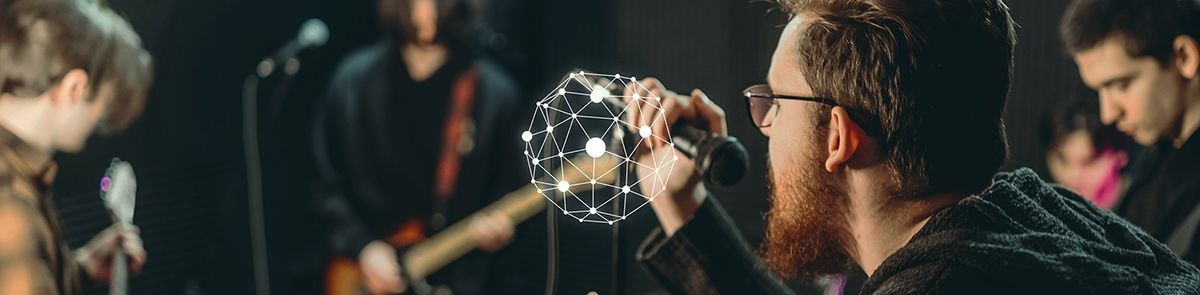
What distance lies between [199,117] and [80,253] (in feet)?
1.46

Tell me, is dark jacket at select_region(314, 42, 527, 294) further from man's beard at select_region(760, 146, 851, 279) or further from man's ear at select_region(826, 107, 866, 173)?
man's ear at select_region(826, 107, 866, 173)

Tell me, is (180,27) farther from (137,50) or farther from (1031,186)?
(1031,186)

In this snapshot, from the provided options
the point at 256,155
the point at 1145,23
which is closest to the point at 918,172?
the point at 1145,23

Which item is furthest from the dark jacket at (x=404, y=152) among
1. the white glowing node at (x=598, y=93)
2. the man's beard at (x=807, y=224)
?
the man's beard at (x=807, y=224)

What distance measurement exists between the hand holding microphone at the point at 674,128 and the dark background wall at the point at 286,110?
12.0 inches

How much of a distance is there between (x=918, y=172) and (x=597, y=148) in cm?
84

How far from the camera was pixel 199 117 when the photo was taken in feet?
8.46

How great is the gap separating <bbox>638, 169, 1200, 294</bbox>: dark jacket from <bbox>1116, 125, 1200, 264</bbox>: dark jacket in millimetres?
797

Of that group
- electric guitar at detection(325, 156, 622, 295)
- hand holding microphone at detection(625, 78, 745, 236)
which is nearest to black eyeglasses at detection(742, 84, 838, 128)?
hand holding microphone at detection(625, 78, 745, 236)

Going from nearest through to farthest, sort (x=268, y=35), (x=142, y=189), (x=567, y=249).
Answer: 1. (x=142, y=189)
2. (x=268, y=35)
3. (x=567, y=249)

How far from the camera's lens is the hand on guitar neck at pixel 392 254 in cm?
314

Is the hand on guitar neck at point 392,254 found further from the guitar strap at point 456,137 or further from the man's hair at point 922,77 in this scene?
the man's hair at point 922,77

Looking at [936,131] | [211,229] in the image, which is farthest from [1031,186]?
[211,229]

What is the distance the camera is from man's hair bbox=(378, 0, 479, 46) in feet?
10.2
